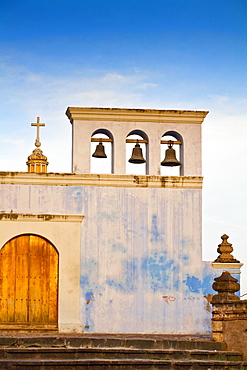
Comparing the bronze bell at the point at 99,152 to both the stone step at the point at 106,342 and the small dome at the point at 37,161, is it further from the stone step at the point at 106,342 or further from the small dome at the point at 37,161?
the stone step at the point at 106,342

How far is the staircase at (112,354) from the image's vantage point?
15250 millimetres

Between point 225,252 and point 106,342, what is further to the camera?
point 225,252

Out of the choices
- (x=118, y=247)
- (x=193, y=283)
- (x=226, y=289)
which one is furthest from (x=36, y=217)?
(x=226, y=289)

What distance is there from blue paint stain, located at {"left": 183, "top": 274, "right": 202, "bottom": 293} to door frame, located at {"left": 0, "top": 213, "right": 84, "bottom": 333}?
2.46 meters

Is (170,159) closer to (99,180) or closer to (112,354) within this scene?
(99,180)

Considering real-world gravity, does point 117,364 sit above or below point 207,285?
below

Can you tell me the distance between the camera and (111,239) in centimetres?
1964

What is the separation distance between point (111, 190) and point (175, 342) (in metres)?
4.32

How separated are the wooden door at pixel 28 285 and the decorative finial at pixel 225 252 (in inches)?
146

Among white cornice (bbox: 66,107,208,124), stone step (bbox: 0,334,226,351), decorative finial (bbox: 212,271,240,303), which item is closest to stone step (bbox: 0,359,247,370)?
stone step (bbox: 0,334,226,351)

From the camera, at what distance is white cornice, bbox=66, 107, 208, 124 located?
19.8 m

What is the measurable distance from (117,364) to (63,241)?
15.2ft

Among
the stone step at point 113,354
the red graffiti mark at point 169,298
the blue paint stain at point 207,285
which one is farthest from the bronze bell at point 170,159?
the stone step at point 113,354

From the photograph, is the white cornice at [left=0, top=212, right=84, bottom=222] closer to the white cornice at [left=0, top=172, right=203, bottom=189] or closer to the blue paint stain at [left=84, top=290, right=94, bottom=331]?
the white cornice at [left=0, top=172, right=203, bottom=189]
